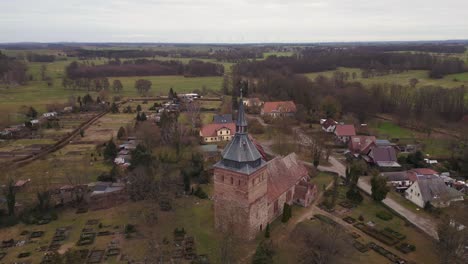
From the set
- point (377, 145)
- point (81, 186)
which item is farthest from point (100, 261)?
point (377, 145)

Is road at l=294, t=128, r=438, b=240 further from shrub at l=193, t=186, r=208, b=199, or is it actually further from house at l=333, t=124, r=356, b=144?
shrub at l=193, t=186, r=208, b=199

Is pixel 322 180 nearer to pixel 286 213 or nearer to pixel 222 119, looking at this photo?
pixel 286 213

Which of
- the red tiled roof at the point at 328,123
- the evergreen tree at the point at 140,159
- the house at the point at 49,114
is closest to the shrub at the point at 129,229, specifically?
the evergreen tree at the point at 140,159

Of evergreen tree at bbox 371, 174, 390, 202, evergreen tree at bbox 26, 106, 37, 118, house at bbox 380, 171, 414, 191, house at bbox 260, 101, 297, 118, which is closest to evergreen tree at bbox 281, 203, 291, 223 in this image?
evergreen tree at bbox 371, 174, 390, 202

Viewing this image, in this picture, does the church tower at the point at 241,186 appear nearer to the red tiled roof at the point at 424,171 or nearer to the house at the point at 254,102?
the red tiled roof at the point at 424,171

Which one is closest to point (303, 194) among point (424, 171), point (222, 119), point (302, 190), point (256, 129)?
point (302, 190)

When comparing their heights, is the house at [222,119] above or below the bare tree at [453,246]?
above
